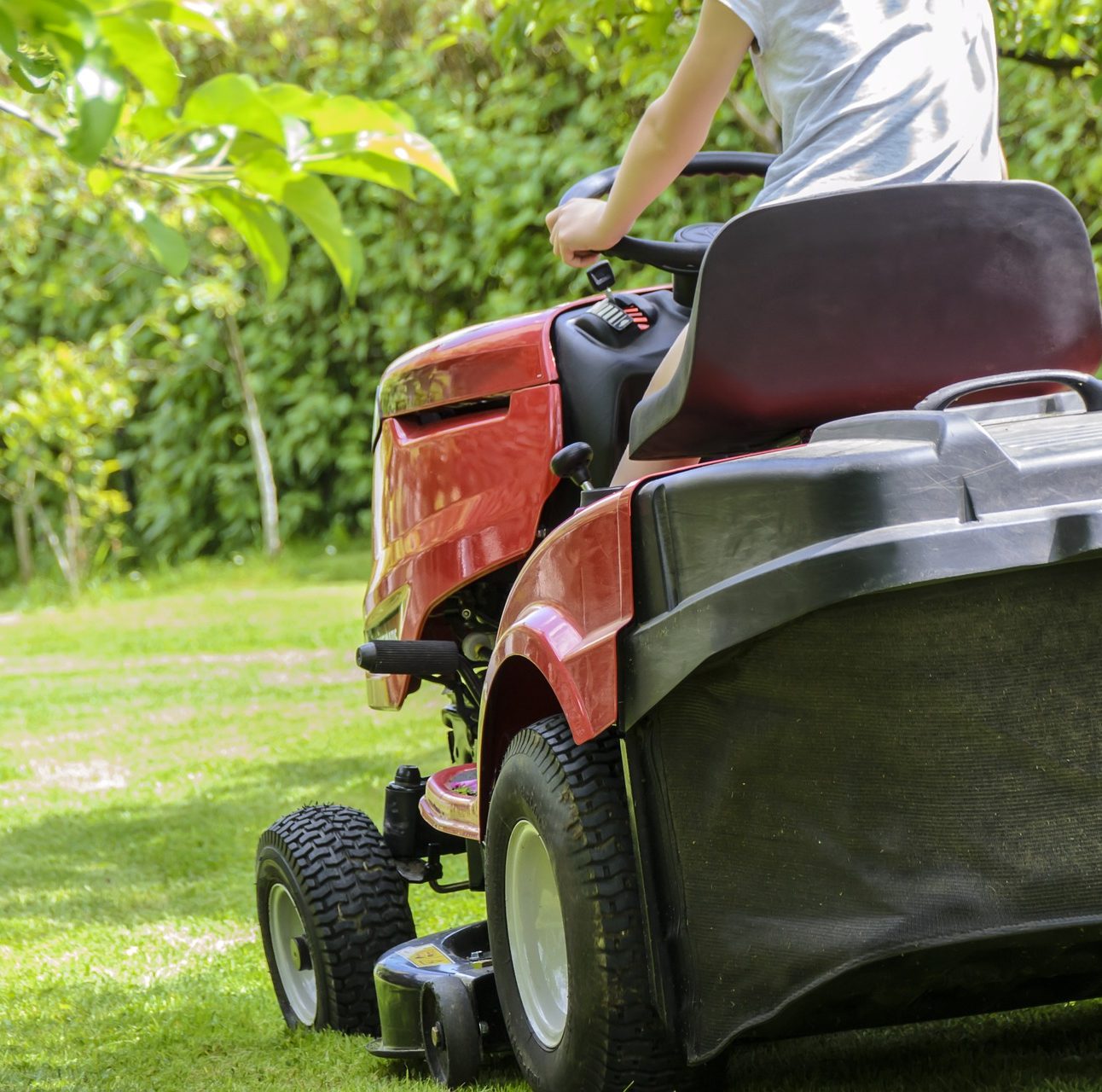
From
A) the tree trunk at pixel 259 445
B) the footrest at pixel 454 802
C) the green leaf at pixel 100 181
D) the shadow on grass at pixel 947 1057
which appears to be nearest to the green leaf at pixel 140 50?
the green leaf at pixel 100 181

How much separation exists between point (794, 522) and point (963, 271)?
0.45 m

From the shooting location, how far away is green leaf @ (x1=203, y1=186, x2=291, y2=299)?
1258mm

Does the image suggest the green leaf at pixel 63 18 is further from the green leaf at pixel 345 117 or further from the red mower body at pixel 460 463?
the red mower body at pixel 460 463

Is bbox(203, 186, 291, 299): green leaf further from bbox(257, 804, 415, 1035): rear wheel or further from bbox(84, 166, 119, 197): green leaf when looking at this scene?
bbox(257, 804, 415, 1035): rear wheel

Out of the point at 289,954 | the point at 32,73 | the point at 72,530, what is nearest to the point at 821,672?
the point at 32,73

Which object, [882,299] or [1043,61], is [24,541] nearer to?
[1043,61]

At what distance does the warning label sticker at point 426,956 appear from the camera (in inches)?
104

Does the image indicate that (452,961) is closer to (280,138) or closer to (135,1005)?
(135,1005)

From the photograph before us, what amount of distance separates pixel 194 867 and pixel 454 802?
234 cm

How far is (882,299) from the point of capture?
75.8 inches

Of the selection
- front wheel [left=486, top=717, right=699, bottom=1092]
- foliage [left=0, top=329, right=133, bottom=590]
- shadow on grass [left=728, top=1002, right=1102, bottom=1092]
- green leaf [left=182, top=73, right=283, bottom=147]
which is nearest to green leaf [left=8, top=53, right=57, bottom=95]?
green leaf [left=182, top=73, right=283, bottom=147]

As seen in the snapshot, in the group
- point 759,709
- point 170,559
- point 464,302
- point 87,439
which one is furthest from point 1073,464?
point 170,559

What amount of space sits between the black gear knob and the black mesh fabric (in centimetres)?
51

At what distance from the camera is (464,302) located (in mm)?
12172
